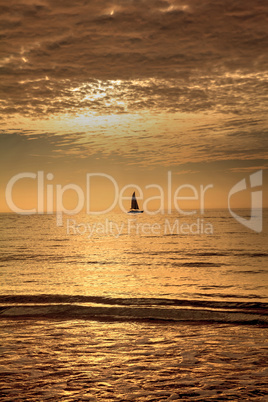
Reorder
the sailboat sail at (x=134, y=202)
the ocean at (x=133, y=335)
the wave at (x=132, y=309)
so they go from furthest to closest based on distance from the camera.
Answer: the sailboat sail at (x=134, y=202), the wave at (x=132, y=309), the ocean at (x=133, y=335)

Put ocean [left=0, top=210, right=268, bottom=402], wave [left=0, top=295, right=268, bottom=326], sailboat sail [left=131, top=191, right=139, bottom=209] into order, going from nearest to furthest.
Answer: ocean [left=0, top=210, right=268, bottom=402], wave [left=0, top=295, right=268, bottom=326], sailboat sail [left=131, top=191, right=139, bottom=209]

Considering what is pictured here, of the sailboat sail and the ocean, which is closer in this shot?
the ocean

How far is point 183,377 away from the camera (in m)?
8.16

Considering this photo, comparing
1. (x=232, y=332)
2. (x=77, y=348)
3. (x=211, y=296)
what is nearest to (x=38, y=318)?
(x=77, y=348)

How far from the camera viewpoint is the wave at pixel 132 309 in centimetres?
1469

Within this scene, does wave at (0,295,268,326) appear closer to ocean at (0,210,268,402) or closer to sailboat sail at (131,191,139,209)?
ocean at (0,210,268,402)

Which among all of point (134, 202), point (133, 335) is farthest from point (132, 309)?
point (134, 202)

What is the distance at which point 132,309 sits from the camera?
16.3m

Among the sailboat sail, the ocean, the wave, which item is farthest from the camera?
the sailboat sail

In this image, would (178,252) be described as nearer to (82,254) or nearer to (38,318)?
(82,254)

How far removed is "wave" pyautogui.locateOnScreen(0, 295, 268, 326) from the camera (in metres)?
14.7

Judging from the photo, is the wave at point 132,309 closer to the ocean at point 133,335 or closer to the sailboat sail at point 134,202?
the ocean at point 133,335

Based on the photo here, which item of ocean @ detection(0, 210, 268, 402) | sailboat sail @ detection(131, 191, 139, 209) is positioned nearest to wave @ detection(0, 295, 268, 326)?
ocean @ detection(0, 210, 268, 402)

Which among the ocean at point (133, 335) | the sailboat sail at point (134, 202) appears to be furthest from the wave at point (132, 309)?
the sailboat sail at point (134, 202)
